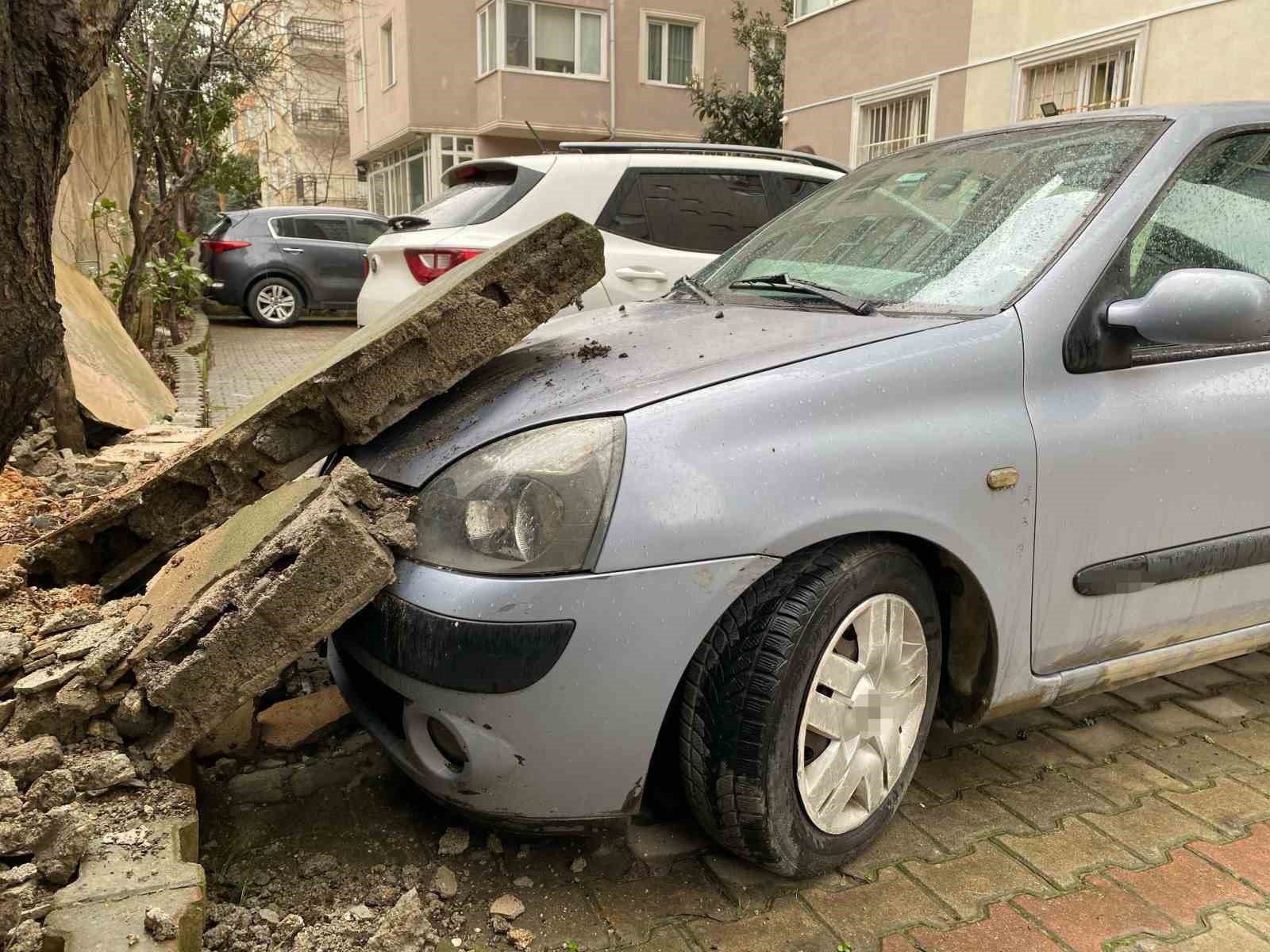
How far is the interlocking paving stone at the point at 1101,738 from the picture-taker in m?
3.03

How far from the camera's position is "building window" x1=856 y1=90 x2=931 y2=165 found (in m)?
12.8

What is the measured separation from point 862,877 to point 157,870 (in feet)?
4.94

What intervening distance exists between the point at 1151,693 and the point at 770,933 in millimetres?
1903

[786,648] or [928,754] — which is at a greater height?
[786,648]

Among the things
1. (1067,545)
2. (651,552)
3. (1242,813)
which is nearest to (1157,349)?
(1067,545)

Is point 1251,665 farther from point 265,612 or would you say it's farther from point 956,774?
point 265,612

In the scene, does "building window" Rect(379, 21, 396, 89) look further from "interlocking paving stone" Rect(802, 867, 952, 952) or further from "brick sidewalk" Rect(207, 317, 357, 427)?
"interlocking paving stone" Rect(802, 867, 952, 952)

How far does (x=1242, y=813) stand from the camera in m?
2.68

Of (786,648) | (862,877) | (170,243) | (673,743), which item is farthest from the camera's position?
(170,243)

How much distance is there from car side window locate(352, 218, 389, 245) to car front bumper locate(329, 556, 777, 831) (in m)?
13.2

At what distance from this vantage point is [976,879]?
239 cm

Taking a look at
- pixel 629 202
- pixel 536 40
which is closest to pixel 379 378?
pixel 629 202

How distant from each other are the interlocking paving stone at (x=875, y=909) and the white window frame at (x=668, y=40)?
2268 centimetres

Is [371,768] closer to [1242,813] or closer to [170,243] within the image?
[1242,813]
